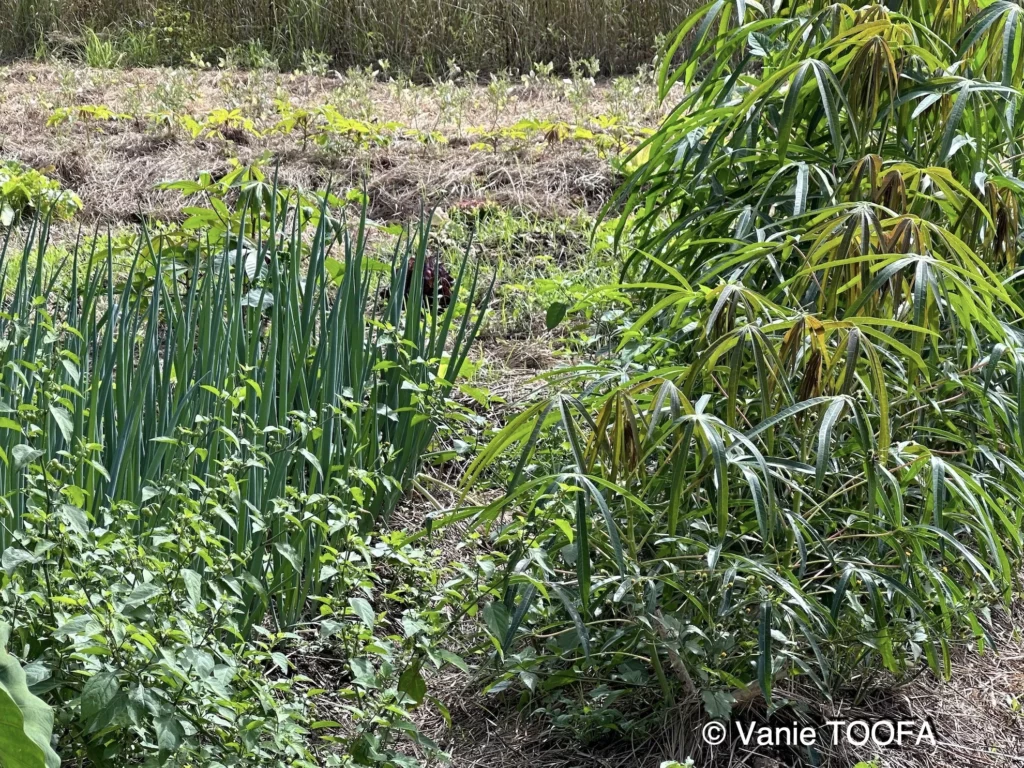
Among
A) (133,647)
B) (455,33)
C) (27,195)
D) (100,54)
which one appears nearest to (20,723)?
(133,647)

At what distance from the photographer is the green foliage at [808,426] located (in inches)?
68.3

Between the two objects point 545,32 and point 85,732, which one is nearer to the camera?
point 85,732

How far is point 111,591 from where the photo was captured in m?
1.56

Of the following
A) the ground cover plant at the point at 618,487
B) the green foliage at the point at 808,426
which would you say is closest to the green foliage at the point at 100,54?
the ground cover plant at the point at 618,487

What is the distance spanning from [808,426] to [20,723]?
4.21 ft

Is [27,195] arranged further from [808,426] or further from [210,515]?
[808,426]

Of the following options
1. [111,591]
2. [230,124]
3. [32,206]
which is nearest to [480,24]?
[230,124]

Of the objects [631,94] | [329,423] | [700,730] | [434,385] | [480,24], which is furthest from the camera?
[480,24]

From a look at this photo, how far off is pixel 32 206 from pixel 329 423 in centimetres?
293

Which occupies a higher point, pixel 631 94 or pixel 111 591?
pixel 631 94

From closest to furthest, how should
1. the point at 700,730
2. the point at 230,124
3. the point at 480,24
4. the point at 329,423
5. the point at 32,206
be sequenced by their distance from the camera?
the point at 700,730 < the point at 329,423 < the point at 32,206 < the point at 230,124 < the point at 480,24

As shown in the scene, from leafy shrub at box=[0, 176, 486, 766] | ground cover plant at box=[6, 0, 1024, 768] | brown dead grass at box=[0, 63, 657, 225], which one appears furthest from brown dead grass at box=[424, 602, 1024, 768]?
brown dead grass at box=[0, 63, 657, 225]

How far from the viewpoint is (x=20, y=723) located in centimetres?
131

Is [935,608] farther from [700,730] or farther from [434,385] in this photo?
[434,385]
